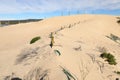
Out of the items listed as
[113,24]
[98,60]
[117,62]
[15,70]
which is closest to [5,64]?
[15,70]

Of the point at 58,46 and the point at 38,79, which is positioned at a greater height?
the point at 58,46

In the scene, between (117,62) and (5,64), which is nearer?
(5,64)

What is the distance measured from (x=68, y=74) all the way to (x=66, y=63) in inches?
49.2

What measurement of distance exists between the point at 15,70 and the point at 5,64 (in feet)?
5.76

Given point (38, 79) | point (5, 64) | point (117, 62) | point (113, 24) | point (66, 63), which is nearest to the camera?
point (38, 79)

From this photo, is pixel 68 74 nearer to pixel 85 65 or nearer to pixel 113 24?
pixel 85 65

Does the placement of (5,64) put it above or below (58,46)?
below

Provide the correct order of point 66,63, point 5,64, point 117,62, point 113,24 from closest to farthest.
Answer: point 66,63, point 5,64, point 117,62, point 113,24

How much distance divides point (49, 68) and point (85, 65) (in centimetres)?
230

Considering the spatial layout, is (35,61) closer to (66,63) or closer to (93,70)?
(66,63)

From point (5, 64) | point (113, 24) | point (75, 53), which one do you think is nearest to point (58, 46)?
point (75, 53)

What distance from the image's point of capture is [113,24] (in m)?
36.5

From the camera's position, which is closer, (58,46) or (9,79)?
(9,79)

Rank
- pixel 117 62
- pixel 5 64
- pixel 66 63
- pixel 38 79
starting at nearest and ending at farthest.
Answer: pixel 38 79 → pixel 66 63 → pixel 5 64 → pixel 117 62
